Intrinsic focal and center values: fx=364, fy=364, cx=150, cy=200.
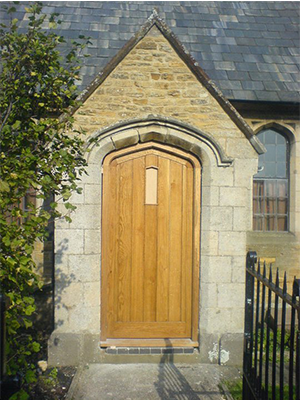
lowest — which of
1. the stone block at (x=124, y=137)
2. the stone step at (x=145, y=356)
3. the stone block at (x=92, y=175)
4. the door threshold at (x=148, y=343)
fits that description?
the stone step at (x=145, y=356)

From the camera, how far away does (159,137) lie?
514cm

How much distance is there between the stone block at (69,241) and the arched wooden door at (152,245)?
0.42m

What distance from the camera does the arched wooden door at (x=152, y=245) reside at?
17.0ft

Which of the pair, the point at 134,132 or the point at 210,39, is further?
the point at 210,39

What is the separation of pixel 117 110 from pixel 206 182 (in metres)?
1.59

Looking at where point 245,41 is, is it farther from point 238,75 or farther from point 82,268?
point 82,268

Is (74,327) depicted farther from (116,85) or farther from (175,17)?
(175,17)

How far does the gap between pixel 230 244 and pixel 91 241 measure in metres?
1.93

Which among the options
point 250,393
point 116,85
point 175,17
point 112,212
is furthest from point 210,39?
point 250,393

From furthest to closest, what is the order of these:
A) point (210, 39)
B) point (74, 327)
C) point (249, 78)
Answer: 1. point (210, 39)
2. point (249, 78)
3. point (74, 327)

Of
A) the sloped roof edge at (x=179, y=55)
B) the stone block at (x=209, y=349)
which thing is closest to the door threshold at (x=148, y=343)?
the stone block at (x=209, y=349)

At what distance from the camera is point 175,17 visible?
27.6ft

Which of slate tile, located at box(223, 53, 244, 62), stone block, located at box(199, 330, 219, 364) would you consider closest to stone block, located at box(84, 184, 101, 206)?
stone block, located at box(199, 330, 219, 364)

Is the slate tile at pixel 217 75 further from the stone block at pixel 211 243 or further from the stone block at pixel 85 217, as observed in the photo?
the stone block at pixel 85 217
